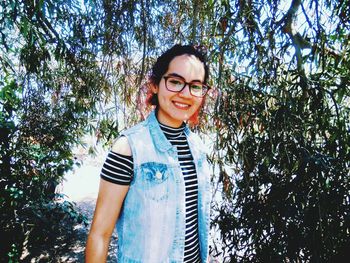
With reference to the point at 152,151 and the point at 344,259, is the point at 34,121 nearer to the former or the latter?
the point at 152,151

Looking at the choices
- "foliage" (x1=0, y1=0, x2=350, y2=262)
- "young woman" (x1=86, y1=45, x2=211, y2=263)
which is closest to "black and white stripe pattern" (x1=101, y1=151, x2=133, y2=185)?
"young woman" (x1=86, y1=45, x2=211, y2=263)

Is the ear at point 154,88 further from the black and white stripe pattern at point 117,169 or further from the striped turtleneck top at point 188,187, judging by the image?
the black and white stripe pattern at point 117,169

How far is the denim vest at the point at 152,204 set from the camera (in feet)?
3.64

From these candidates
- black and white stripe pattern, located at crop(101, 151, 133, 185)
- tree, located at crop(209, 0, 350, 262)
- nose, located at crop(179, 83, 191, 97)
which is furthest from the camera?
tree, located at crop(209, 0, 350, 262)

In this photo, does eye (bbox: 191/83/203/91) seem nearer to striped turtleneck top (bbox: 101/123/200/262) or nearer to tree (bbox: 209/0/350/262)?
striped turtleneck top (bbox: 101/123/200/262)

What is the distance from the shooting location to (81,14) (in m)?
2.67

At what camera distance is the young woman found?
1.04 metres

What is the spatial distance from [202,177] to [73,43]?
1.93m

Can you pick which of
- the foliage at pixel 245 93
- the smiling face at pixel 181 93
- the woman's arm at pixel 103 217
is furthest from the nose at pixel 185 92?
the foliage at pixel 245 93

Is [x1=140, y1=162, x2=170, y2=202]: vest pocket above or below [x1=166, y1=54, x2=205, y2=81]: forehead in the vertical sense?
below

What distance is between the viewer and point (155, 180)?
114 cm

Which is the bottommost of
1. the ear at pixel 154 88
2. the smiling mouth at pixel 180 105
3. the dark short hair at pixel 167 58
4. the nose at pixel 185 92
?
the smiling mouth at pixel 180 105

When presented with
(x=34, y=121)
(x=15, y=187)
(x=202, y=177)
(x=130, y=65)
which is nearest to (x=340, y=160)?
(x=202, y=177)

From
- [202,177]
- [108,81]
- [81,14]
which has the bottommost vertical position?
[202,177]
